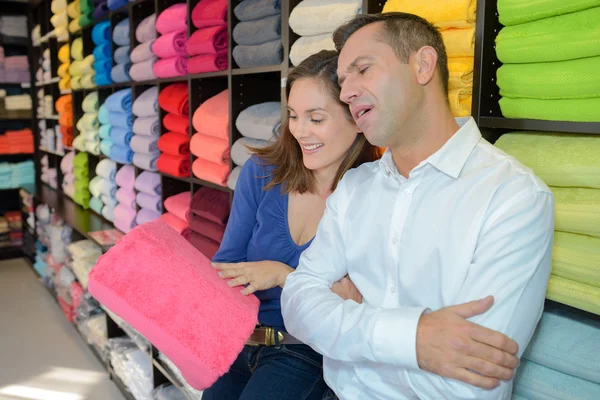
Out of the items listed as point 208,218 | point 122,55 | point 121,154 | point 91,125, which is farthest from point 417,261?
point 91,125

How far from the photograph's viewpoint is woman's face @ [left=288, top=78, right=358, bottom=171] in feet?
5.01

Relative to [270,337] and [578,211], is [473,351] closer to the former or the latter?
[578,211]

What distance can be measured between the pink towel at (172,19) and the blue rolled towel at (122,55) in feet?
2.03

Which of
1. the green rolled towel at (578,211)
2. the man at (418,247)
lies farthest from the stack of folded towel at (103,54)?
the green rolled towel at (578,211)

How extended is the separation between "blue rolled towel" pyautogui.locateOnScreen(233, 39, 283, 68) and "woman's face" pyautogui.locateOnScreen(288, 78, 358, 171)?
15.2 inches

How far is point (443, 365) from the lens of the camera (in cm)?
97

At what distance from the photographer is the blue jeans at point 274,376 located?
144cm

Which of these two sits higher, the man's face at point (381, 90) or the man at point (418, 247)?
the man's face at point (381, 90)

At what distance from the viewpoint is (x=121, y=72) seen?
335 cm

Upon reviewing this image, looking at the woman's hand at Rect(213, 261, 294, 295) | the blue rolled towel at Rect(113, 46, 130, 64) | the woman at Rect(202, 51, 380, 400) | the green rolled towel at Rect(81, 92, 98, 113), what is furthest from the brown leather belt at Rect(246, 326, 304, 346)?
the green rolled towel at Rect(81, 92, 98, 113)

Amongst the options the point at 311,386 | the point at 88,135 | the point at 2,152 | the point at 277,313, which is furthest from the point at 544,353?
the point at 2,152

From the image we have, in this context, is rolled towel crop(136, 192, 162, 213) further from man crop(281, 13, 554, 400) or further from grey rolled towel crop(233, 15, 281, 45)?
man crop(281, 13, 554, 400)

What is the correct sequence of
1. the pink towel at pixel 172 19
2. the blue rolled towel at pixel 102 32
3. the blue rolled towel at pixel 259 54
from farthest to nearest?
the blue rolled towel at pixel 102 32 < the pink towel at pixel 172 19 < the blue rolled towel at pixel 259 54

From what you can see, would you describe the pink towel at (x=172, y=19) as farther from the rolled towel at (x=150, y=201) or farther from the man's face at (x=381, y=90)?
the man's face at (x=381, y=90)
